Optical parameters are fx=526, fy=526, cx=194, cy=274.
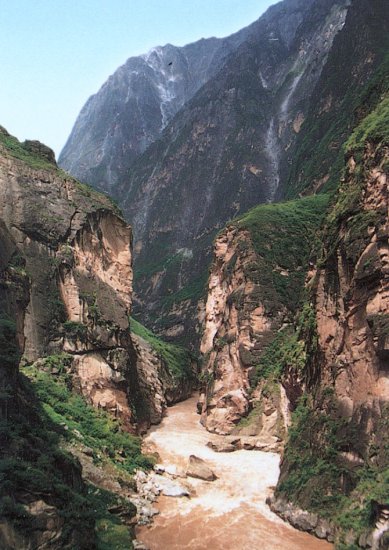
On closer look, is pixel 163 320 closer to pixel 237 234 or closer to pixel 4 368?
pixel 237 234

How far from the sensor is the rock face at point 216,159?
4555 inches

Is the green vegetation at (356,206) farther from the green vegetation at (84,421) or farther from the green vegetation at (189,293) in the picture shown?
the green vegetation at (189,293)

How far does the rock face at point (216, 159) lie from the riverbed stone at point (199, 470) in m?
63.8

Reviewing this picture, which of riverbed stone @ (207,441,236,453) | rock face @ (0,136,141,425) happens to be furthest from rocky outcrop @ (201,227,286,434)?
rock face @ (0,136,141,425)

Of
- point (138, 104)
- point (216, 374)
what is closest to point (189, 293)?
point (216, 374)

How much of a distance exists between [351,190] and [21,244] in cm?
2282

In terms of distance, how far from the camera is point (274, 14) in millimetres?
164625

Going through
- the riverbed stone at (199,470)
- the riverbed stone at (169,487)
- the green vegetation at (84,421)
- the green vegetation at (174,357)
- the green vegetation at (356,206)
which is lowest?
the riverbed stone at (169,487)

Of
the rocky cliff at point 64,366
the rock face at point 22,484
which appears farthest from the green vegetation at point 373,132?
the rock face at point 22,484

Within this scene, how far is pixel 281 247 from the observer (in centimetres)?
5281

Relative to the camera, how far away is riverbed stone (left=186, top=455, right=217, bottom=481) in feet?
99.5

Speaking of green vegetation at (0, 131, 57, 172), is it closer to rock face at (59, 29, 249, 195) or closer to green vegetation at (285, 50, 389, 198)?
green vegetation at (285, 50, 389, 198)

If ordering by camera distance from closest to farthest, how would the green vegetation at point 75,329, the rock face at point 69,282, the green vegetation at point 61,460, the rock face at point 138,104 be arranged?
the green vegetation at point 61,460, the rock face at point 69,282, the green vegetation at point 75,329, the rock face at point 138,104

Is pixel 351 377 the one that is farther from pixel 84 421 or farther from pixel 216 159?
pixel 216 159
